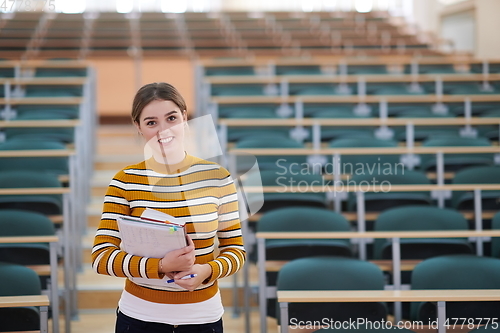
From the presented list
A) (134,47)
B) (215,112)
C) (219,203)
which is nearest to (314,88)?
(215,112)

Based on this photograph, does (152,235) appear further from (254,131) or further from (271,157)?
(254,131)

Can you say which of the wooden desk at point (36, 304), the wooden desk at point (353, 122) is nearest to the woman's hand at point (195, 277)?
the wooden desk at point (36, 304)

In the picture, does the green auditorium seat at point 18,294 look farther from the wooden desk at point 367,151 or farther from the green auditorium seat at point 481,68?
the green auditorium seat at point 481,68

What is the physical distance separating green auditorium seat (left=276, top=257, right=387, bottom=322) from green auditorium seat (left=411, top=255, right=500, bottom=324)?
0.51 ft

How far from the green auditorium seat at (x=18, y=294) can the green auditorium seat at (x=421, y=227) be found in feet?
4.52

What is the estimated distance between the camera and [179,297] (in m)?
1.18

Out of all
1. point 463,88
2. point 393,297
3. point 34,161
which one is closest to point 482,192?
point 393,297

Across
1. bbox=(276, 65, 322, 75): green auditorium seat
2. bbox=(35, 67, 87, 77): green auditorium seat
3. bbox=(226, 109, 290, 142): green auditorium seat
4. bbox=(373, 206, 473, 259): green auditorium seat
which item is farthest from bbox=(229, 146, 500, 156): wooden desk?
bbox=(35, 67, 87, 77): green auditorium seat

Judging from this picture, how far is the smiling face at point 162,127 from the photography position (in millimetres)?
1184

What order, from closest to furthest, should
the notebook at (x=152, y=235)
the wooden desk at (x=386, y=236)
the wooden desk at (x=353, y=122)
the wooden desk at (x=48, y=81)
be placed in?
the notebook at (x=152, y=235) < the wooden desk at (x=386, y=236) < the wooden desk at (x=353, y=122) < the wooden desk at (x=48, y=81)

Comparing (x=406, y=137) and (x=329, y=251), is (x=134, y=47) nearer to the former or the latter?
(x=406, y=137)

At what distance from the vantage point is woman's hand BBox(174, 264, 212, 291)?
44.1 inches

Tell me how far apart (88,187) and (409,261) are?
2023mm

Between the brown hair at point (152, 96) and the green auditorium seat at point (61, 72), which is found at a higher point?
the green auditorium seat at point (61, 72)
